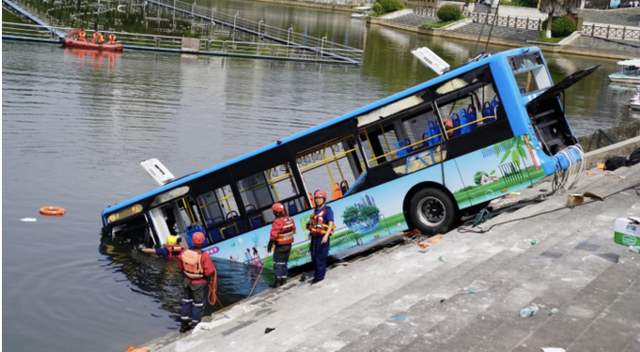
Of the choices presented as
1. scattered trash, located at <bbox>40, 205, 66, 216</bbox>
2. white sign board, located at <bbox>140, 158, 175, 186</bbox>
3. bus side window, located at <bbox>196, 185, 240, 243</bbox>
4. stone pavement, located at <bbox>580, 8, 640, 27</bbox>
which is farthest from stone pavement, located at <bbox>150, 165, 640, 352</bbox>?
stone pavement, located at <bbox>580, 8, 640, 27</bbox>

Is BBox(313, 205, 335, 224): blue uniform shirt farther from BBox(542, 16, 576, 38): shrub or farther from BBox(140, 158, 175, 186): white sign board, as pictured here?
BBox(542, 16, 576, 38): shrub

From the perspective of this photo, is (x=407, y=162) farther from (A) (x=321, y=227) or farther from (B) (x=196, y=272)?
(B) (x=196, y=272)

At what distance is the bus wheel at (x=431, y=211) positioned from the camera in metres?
18.0

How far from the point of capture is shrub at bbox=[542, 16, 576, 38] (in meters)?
86.8

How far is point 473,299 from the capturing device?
1298cm

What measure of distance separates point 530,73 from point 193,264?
8258 millimetres

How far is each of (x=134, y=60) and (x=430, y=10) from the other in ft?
205

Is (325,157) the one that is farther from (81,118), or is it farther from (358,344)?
(81,118)

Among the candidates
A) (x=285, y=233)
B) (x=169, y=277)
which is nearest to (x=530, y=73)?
(x=285, y=233)

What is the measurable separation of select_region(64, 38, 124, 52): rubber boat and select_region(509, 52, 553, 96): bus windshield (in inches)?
Answer: 1619

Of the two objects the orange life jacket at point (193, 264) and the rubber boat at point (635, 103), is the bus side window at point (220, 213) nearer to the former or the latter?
the orange life jacket at point (193, 264)

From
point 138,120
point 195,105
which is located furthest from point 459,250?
point 195,105

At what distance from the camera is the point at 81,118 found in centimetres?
3516

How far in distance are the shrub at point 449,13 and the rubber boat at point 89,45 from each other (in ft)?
162
